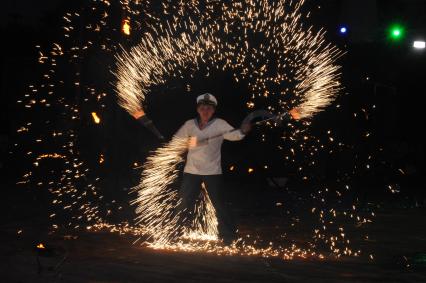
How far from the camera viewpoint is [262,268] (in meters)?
A: 8.33

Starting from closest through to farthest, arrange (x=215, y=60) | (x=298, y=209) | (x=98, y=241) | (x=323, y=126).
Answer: (x=98, y=241) → (x=298, y=209) → (x=215, y=60) → (x=323, y=126)

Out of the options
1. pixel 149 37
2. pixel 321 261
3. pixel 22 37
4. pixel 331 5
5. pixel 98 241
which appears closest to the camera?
pixel 321 261

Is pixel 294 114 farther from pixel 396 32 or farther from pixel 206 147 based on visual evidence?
pixel 396 32

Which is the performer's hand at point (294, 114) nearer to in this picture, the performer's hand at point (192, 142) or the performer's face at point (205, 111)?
the performer's face at point (205, 111)

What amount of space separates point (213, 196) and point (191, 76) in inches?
394

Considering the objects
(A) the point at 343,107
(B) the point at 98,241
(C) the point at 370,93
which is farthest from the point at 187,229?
(C) the point at 370,93

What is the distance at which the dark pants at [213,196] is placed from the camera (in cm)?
954

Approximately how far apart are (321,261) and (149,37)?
5.65 m

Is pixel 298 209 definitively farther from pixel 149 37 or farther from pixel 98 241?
pixel 98 241

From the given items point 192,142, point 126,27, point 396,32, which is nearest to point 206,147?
point 192,142

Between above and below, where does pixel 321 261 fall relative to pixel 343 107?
below

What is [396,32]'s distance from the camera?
22.2 meters

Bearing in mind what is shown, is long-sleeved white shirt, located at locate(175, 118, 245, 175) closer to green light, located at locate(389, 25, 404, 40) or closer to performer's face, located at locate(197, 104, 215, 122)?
performer's face, located at locate(197, 104, 215, 122)

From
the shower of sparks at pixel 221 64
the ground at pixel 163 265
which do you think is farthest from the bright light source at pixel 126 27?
the ground at pixel 163 265
